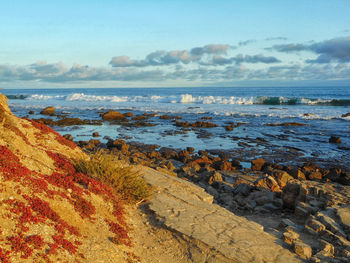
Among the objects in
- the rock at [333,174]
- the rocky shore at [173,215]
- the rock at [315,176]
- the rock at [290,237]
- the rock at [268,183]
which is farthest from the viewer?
the rock at [315,176]

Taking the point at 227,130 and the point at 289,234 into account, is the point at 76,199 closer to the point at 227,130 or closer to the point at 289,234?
the point at 289,234

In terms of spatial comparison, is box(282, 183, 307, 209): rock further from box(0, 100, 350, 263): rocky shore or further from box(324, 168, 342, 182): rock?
box(324, 168, 342, 182): rock

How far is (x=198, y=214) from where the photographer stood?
268 inches

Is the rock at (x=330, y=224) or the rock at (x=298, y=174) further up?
the rock at (x=330, y=224)

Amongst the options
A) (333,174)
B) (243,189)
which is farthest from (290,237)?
(333,174)

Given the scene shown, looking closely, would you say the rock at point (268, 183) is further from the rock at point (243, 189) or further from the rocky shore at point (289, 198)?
the rock at point (243, 189)

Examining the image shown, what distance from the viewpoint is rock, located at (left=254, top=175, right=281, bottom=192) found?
10.3m

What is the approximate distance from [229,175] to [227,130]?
1381 centimetres

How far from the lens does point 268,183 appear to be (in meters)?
10.4

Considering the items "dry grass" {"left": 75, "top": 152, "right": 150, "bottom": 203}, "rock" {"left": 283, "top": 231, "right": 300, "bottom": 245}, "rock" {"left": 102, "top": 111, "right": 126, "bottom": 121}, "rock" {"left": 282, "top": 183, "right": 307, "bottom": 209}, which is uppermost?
"dry grass" {"left": 75, "top": 152, "right": 150, "bottom": 203}

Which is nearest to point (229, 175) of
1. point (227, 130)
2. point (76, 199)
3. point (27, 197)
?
point (76, 199)

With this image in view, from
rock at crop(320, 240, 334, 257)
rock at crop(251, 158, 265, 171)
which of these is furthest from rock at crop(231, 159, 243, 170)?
rock at crop(320, 240, 334, 257)

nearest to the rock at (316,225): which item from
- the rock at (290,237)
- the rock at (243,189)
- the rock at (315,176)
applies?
the rock at (290,237)

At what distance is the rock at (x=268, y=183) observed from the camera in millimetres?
10258
